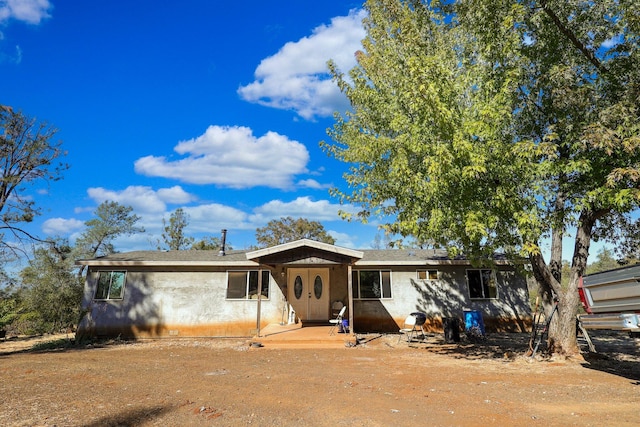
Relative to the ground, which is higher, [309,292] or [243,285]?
[243,285]

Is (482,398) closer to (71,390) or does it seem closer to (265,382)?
(265,382)

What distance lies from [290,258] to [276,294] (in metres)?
2.95

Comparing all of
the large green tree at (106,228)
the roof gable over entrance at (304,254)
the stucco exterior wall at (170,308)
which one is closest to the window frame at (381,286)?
the roof gable over entrance at (304,254)

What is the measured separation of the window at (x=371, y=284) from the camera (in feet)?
48.9

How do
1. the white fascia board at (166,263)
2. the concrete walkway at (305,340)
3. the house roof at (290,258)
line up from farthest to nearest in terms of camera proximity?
the white fascia board at (166,263)
the house roof at (290,258)
the concrete walkway at (305,340)

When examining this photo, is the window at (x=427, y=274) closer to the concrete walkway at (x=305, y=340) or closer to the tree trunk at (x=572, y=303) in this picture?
the concrete walkway at (x=305, y=340)

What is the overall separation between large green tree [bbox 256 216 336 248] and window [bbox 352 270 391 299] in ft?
79.9

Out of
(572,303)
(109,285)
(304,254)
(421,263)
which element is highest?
(304,254)

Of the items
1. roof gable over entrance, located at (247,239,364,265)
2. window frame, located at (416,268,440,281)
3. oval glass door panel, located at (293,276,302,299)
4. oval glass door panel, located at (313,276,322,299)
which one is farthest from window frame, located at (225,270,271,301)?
window frame, located at (416,268,440,281)

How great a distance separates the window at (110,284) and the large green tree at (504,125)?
10.7m

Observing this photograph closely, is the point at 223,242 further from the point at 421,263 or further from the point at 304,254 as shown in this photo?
the point at 421,263

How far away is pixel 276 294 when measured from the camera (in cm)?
1483

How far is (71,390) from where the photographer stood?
6320 millimetres

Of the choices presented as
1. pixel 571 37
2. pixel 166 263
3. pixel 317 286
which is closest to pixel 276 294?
pixel 317 286
